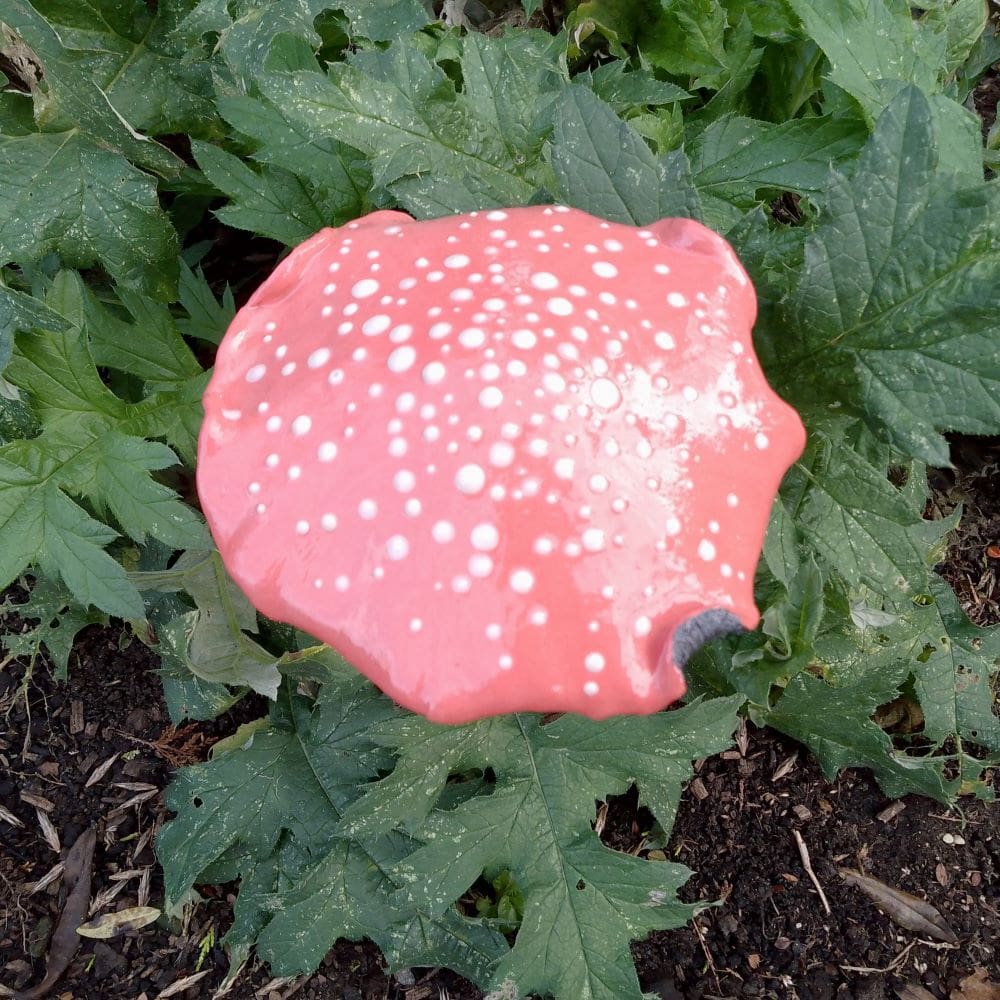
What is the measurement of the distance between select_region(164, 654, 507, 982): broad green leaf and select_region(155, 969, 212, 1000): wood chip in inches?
6.0

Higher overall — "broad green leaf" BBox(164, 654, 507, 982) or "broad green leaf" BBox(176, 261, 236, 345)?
"broad green leaf" BBox(176, 261, 236, 345)

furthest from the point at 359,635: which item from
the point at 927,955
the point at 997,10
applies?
the point at 997,10

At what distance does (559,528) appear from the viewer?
31.2 inches

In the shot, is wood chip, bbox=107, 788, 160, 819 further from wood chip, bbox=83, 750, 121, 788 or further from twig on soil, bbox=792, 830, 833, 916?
twig on soil, bbox=792, 830, 833, 916

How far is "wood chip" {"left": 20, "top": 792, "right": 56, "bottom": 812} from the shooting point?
1965 millimetres

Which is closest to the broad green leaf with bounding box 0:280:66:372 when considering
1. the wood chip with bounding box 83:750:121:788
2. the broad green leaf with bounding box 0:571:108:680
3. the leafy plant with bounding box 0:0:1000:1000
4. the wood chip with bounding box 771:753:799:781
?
the leafy plant with bounding box 0:0:1000:1000

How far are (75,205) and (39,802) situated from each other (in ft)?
4.10

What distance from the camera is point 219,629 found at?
5.27 feet

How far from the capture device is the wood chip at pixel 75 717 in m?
2.01

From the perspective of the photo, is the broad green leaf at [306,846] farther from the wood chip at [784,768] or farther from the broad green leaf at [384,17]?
the broad green leaf at [384,17]

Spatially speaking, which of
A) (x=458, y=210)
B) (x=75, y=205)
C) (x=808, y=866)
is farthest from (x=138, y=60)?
(x=808, y=866)

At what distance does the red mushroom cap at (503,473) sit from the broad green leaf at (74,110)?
859mm

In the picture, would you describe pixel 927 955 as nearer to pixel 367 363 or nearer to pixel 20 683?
pixel 367 363

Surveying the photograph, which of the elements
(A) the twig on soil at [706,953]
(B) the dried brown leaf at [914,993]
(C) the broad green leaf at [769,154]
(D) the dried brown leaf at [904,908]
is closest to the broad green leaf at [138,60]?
(C) the broad green leaf at [769,154]
